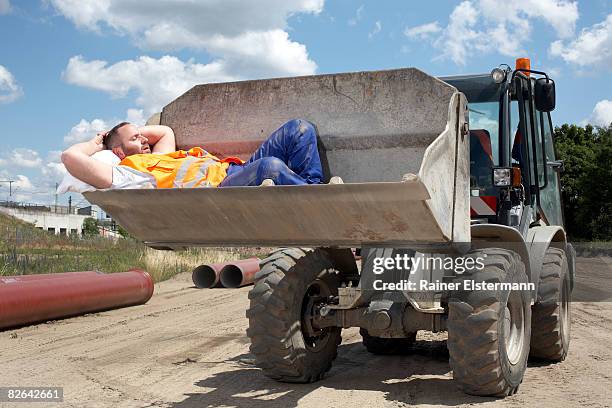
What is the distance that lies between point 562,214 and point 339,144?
11.7 ft

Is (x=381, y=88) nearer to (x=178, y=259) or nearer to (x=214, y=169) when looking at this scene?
(x=214, y=169)

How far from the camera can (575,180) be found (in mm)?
35125

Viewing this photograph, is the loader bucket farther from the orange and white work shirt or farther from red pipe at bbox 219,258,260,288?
red pipe at bbox 219,258,260,288

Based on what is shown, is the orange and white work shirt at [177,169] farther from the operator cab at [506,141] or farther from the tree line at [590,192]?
the tree line at [590,192]

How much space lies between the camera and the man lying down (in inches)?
190

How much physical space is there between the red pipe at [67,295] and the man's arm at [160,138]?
4.73 metres

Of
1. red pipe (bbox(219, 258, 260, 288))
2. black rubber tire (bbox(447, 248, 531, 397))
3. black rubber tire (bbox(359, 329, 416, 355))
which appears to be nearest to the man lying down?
black rubber tire (bbox(447, 248, 531, 397))

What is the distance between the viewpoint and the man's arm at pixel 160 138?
580 cm

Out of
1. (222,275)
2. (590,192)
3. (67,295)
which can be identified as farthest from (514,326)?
(590,192)

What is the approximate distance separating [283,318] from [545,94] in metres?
2.89

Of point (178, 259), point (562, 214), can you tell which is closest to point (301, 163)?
point (562, 214)

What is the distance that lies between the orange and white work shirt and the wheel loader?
35 centimetres

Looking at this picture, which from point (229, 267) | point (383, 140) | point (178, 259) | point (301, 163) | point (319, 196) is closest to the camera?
point (319, 196)

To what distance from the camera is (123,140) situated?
214 inches
